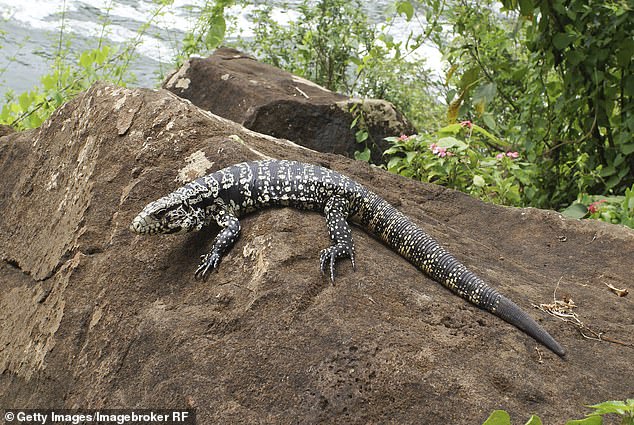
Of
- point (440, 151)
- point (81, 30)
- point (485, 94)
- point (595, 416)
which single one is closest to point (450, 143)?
point (440, 151)

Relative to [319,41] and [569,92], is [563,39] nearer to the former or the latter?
[569,92]

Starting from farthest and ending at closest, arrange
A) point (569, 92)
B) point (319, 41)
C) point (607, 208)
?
1. point (319, 41)
2. point (569, 92)
3. point (607, 208)

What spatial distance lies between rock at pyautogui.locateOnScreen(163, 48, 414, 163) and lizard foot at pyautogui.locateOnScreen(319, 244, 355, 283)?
204 inches

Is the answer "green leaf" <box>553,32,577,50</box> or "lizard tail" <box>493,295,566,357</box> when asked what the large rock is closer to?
"lizard tail" <box>493,295,566,357</box>

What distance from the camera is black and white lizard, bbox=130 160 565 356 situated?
15.0 ft

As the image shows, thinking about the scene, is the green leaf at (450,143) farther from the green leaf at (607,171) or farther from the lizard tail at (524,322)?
the lizard tail at (524,322)

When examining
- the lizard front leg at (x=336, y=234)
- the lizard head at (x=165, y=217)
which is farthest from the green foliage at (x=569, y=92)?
the lizard head at (x=165, y=217)

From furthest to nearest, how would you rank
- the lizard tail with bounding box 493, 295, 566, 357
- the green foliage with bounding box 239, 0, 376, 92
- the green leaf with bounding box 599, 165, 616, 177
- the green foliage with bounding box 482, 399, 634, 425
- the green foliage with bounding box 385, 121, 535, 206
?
the green foliage with bounding box 239, 0, 376, 92, the green foliage with bounding box 385, 121, 535, 206, the green leaf with bounding box 599, 165, 616, 177, the lizard tail with bounding box 493, 295, 566, 357, the green foliage with bounding box 482, 399, 634, 425

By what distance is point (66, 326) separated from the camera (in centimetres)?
464

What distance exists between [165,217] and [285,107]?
5.22 meters

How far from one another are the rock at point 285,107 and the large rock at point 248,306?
10.9 ft

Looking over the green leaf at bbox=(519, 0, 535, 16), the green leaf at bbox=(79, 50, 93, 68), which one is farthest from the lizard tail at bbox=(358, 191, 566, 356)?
the green leaf at bbox=(79, 50, 93, 68)

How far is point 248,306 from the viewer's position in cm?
420

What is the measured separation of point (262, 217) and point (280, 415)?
1.76 meters
